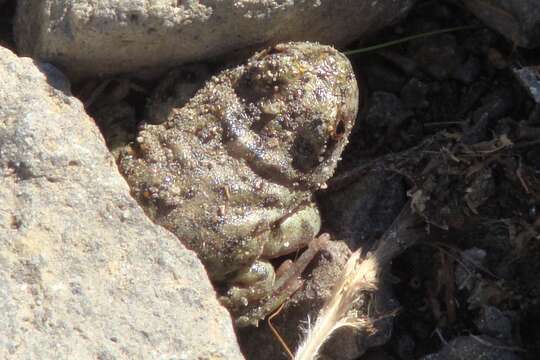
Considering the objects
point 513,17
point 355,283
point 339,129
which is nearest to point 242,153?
point 339,129

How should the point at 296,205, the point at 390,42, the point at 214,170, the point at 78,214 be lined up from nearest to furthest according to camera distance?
the point at 78,214
the point at 214,170
the point at 296,205
the point at 390,42

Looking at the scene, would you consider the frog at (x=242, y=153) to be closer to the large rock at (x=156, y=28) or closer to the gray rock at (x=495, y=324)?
the large rock at (x=156, y=28)

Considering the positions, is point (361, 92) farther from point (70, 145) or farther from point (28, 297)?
point (28, 297)

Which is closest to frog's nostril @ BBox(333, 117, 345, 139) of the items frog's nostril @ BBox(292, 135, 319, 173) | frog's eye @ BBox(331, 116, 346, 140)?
frog's eye @ BBox(331, 116, 346, 140)

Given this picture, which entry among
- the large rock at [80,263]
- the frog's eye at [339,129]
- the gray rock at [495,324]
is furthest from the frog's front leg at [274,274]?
the gray rock at [495,324]

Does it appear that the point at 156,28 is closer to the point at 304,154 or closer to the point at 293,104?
the point at 293,104

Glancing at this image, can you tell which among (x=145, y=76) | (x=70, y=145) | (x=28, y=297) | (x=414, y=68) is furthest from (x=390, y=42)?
(x=28, y=297)

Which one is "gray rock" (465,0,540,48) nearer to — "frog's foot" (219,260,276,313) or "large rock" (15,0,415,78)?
"large rock" (15,0,415,78)
